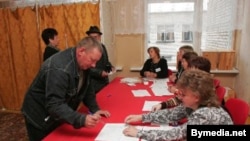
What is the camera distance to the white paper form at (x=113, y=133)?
4.56ft

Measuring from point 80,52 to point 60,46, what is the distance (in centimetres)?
231

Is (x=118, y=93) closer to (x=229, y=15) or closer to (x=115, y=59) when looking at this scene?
(x=115, y=59)

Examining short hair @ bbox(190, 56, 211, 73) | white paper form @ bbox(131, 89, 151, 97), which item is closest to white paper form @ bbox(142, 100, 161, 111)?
white paper form @ bbox(131, 89, 151, 97)

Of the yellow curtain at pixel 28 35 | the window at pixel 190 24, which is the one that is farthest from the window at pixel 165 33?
the yellow curtain at pixel 28 35

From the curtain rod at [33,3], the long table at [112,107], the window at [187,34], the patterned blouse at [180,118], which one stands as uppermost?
the curtain rod at [33,3]

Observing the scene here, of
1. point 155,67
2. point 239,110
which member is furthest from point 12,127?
point 239,110

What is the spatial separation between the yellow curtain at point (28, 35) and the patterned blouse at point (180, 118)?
7.38 feet

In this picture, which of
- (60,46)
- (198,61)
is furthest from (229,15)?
(60,46)

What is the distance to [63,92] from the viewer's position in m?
1.45

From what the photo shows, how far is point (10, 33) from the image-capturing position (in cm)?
401

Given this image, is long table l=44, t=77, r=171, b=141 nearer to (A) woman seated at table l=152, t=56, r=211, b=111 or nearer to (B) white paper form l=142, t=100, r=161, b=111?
(B) white paper form l=142, t=100, r=161, b=111

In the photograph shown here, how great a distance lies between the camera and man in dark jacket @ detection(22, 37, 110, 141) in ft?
4.65

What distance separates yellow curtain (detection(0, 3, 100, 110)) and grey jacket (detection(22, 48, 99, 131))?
76.7 inches

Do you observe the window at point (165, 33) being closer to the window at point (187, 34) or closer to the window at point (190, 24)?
the window at point (190, 24)
